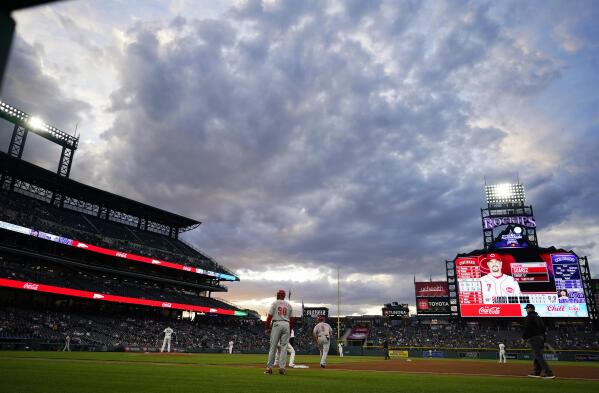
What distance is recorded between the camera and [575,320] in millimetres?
48719

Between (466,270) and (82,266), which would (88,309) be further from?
(466,270)

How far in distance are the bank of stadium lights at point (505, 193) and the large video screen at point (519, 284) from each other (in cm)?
984

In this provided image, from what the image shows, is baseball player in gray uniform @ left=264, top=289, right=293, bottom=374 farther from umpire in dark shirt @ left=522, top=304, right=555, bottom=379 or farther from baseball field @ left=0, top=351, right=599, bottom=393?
umpire in dark shirt @ left=522, top=304, right=555, bottom=379

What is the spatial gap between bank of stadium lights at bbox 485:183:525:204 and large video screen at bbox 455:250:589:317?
984cm

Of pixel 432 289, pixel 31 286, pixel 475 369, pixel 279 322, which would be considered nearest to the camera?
pixel 279 322

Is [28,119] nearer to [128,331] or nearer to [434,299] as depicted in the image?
[128,331]

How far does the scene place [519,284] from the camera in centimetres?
5006

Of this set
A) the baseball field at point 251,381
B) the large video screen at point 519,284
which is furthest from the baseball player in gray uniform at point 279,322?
the large video screen at point 519,284

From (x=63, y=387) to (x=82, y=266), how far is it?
4755 centimetres

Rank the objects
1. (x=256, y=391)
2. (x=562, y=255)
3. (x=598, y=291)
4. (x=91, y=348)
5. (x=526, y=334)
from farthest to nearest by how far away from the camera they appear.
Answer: (x=598, y=291), (x=562, y=255), (x=91, y=348), (x=526, y=334), (x=256, y=391)

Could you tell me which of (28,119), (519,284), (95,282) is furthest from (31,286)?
(519,284)

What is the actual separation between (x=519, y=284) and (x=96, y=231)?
54041 millimetres

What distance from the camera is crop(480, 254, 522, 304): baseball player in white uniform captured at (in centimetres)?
5025

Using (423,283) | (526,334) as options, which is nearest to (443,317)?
(423,283)
